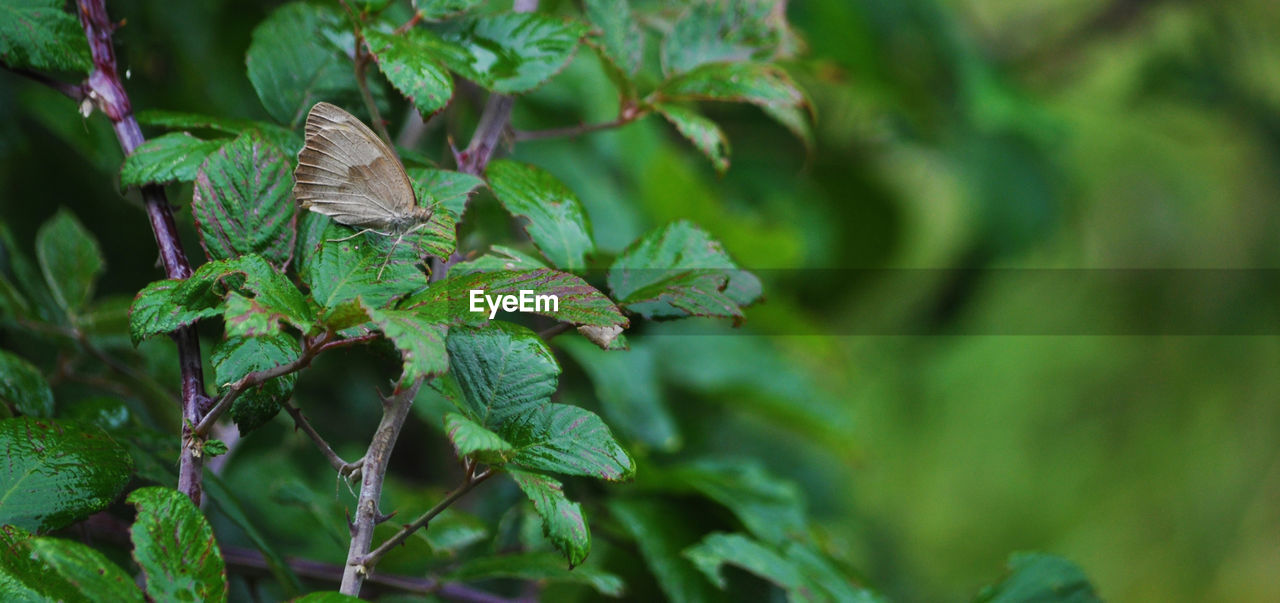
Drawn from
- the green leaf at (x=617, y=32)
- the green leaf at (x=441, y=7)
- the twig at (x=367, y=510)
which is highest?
the green leaf at (x=617, y=32)

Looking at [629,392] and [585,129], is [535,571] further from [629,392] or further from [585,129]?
[629,392]

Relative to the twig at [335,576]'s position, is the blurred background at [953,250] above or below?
above

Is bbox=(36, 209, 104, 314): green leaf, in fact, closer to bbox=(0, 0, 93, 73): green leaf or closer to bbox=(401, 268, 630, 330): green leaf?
bbox=(0, 0, 93, 73): green leaf

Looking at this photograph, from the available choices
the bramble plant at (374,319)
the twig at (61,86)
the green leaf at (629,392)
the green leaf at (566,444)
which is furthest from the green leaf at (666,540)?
the twig at (61,86)

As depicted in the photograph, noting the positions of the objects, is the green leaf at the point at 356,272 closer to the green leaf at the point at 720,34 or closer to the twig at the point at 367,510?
the twig at the point at 367,510

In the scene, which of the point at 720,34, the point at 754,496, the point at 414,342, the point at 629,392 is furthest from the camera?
the point at 629,392

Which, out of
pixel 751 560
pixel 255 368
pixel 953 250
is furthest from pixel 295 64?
pixel 953 250
